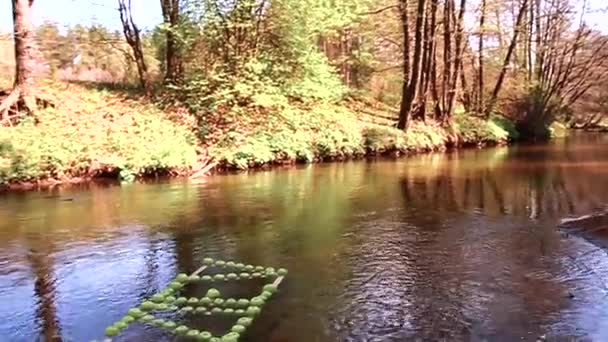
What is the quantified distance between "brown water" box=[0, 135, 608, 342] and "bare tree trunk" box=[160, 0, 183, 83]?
8.54 meters

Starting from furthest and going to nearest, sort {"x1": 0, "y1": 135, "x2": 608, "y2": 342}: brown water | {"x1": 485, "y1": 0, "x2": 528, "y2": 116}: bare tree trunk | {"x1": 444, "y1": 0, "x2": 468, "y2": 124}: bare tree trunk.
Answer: {"x1": 485, "y1": 0, "x2": 528, "y2": 116}: bare tree trunk
{"x1": 444, "y1": 0, "x2": 468, "y2": 124}: bare tree trunk
{"x1": 0, "y1": 135, "x2": 608, "y2": 342}: brown water

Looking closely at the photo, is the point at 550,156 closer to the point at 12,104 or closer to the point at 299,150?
the point at 299,150

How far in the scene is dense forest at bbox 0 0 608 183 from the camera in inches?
682

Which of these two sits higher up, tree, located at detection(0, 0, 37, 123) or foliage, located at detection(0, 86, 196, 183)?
tree, located at detection(0, 0, 37, 123)

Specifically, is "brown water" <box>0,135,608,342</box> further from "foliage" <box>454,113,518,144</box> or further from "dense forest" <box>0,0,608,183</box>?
"foliage" <box>454,113,518,144</box>

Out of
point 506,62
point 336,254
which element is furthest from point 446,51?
point 336,254

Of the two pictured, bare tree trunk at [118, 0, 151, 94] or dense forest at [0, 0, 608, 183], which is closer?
dense forest at [0, 0, 608, 183]

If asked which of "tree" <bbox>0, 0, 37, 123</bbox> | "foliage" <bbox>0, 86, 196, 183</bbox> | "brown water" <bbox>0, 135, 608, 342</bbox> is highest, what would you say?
"tree" <bbox>0, 0, 37, 123</bbox>

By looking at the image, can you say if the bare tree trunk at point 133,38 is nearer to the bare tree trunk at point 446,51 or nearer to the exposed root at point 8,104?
the exposed root at point 8,104

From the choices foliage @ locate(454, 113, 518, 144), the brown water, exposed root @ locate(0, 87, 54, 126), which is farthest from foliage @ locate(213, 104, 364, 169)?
foliage @ locate(454, 113, 518, 144)

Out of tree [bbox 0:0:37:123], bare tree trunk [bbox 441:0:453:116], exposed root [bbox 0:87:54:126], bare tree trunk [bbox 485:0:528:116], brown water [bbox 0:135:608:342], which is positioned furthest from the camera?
bare tree trunk [bbox 485:0:528:116]

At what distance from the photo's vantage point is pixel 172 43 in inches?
899

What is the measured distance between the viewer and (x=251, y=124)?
19969 millimetres

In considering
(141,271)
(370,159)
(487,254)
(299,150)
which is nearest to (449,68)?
(370,159)
